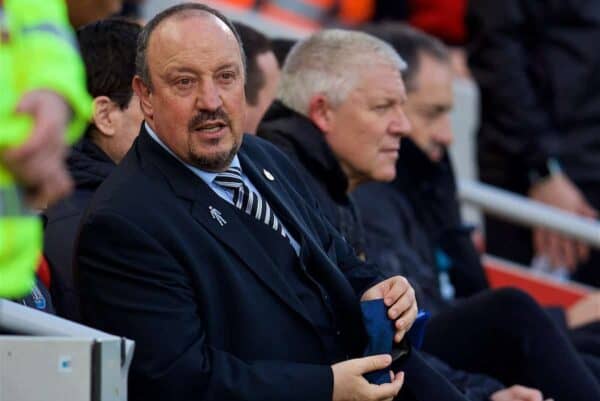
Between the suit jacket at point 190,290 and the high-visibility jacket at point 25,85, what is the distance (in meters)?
1.14

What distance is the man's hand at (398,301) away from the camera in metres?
3.58

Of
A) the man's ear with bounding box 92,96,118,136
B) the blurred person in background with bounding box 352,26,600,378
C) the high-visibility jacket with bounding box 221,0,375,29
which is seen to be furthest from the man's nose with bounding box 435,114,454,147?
the high-visibility jacket with bounding box 221,0,375,29

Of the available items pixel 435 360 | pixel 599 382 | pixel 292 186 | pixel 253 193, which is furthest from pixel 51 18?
pixel 599 382

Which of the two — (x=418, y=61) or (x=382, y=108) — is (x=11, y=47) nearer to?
(x=382, y=108)

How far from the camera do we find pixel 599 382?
459cm

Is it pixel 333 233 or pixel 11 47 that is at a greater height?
pixel 11 47

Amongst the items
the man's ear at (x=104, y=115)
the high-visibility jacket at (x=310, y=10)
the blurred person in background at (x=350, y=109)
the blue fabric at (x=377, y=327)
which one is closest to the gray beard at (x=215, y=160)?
the blue fabric at (x=377, y=327)

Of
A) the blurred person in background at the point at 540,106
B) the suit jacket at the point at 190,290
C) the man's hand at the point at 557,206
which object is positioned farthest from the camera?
the man's hand at the point at 557,206

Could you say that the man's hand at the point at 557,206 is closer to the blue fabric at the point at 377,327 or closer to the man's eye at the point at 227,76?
the blue fabric at the point at 377,327

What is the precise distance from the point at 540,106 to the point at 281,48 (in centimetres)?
179

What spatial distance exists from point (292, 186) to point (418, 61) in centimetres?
169

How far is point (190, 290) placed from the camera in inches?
131

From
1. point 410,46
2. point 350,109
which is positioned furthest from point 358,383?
point 410,46

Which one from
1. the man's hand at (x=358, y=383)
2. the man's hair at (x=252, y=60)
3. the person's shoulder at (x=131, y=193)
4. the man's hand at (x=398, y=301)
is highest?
the person's shoulder at (x=131, y=193)
